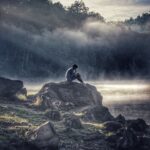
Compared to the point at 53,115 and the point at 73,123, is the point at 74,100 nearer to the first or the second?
the point at 53,115

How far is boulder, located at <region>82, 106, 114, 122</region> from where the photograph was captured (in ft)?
118

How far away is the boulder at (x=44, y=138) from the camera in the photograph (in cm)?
2459

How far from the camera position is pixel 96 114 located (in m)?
36.6

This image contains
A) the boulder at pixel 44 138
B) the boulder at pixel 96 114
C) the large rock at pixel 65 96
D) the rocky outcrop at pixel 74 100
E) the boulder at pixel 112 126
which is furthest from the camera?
the large rock at pixel 65 96

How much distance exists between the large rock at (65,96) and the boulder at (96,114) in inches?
123

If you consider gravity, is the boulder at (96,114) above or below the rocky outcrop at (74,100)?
below

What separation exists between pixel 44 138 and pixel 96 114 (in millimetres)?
12490

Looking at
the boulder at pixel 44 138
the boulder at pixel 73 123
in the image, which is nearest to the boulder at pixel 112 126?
the boulder at pixel 73 123

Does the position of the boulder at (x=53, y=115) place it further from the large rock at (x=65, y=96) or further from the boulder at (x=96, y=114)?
the large rock at (x=65, y=96)

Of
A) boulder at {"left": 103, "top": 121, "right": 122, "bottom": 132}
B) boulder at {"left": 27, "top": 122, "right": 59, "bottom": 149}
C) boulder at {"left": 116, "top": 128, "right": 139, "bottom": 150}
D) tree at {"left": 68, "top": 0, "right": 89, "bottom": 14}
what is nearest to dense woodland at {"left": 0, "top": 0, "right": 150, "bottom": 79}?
tree at {"left": 68, "top": 0, "right": 89, "bottom": 14}

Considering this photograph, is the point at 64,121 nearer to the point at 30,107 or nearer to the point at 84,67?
the point at 30,107

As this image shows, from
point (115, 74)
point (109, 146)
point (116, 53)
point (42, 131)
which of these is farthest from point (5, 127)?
point (116, 53)

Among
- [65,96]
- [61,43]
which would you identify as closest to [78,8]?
[61,43]

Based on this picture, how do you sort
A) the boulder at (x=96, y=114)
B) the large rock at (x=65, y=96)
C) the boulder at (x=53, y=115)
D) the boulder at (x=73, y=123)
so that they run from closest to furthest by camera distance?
the boulder at (x=73, y=123) < the boulder at (x=53, y=115) < the boulder at (x=96, y=114) < the large rock at (x=65, y=96)
